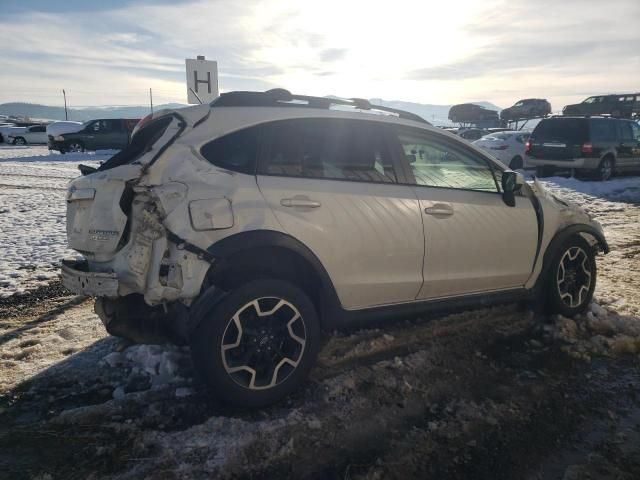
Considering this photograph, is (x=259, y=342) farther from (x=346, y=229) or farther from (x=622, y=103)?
(x=622, y=103)

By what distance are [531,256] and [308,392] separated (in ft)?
7.40

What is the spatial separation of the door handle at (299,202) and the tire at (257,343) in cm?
48

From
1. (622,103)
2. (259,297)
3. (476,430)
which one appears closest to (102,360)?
(259,297)

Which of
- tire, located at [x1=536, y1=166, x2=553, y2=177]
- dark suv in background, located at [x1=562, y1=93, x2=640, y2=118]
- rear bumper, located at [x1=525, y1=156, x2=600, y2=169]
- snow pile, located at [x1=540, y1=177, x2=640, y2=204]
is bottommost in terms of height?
snow pile, located at [x1=540, y1=177, x2=640, y2=204]

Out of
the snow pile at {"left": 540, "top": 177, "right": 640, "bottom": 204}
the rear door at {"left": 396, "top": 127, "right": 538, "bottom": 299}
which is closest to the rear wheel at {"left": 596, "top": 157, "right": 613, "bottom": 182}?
the snow pile at {"left": 540, "top": 177, "right": 640, "bottom": 204}

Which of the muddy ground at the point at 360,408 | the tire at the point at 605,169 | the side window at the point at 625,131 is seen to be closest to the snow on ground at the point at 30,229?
the muddy ground at the point at 360,408

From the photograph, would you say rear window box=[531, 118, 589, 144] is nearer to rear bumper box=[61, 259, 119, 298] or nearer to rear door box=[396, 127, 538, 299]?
rear door box=[396, 127, 538, 299]

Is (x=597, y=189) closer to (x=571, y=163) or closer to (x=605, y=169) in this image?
(x=571, y=163)

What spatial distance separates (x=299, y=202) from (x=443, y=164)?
1.35 m

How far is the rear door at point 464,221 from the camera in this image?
3404 millimetres

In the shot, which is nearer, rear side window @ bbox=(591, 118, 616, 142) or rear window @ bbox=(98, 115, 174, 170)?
rear window @ bbox=(98, 115, 174, 170)

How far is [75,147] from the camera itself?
23.5 m

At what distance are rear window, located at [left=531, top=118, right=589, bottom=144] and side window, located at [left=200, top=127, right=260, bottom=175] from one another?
1295 centimetres

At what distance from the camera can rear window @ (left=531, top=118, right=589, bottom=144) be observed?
13.0 m
